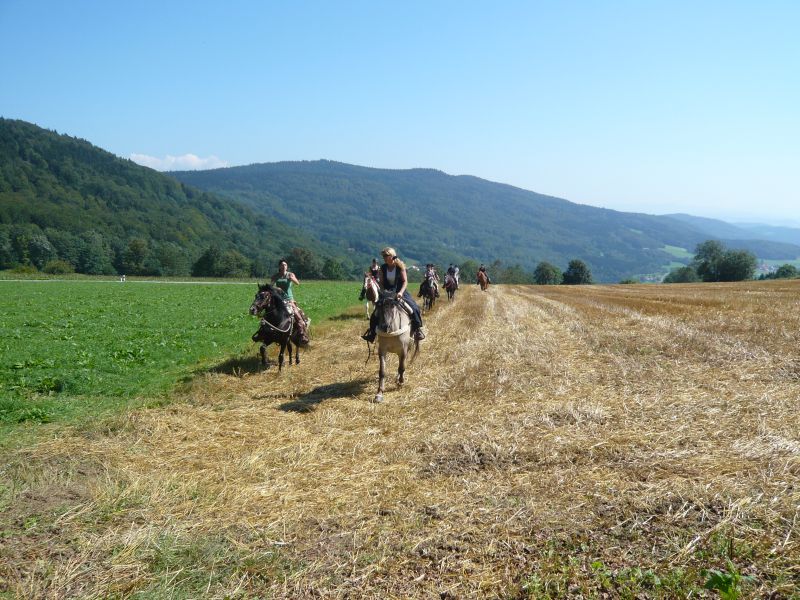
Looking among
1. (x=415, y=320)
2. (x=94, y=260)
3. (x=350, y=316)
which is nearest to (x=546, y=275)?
(x=350, y=316)

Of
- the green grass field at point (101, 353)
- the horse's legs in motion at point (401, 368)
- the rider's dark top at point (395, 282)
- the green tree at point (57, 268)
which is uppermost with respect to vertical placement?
the rider's dark top at point (395, 282)

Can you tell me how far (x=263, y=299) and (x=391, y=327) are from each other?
13.2 ft

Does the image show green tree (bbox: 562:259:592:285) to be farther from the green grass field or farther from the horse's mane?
the horse's mane

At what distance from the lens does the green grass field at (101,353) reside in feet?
33.3

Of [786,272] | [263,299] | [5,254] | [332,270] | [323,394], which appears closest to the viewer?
[323,394]

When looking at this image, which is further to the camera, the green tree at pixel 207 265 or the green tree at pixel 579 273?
the green tree at pixel 207 265

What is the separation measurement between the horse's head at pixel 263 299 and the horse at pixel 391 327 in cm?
358

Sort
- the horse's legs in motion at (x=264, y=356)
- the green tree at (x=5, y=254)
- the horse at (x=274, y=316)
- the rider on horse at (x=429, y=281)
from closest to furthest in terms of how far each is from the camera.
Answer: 1. the horse at (x=274, y=316)
2. the horse's legs in motion at (x=264, y=356)
3. the rider on horse at (x=429, y=281)
4. the green tree at (x=5, y=254)

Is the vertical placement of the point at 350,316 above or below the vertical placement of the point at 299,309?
below

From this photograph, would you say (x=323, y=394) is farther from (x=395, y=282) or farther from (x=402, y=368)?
(x=395, y=282)

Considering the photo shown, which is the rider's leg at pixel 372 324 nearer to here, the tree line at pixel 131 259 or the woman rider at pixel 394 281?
the woman rider at pixel 394 281

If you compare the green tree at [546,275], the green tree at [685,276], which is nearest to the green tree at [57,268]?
the green tree at [546,275]

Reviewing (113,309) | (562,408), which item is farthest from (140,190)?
(562,408)

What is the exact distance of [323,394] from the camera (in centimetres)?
1070
